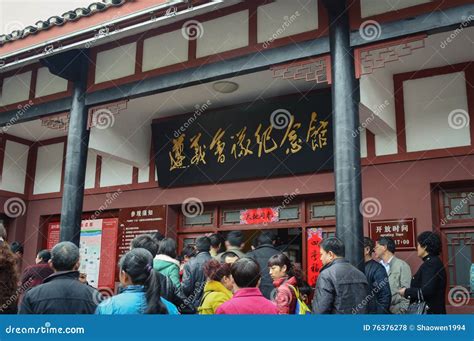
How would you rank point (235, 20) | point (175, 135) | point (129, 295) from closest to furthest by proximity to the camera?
point (129, 295) < point (235, 20) < point (175, 135)

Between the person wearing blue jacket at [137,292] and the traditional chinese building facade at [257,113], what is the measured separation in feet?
7.54

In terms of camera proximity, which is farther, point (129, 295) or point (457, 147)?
point (457, 147)

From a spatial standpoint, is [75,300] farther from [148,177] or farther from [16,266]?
[148,177]

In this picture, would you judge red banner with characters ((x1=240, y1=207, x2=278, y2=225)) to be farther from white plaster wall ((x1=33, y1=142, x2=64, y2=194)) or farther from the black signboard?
white plaster wall ((x1=33, y1=142, x2=64, y2=194))

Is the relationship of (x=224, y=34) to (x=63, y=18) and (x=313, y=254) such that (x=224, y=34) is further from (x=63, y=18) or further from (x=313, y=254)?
(x=313, y=254)

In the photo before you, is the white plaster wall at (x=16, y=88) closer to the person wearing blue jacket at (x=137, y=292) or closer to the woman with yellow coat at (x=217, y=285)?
the woman with yellow coat at (x=217, y=285)

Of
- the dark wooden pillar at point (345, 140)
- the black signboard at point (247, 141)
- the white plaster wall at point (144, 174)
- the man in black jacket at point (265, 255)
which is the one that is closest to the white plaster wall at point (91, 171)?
the white plaster wall at point (144, 174)

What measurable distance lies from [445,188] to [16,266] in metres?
4.76

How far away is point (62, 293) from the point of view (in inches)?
108

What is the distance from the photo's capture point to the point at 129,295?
2.47 meters

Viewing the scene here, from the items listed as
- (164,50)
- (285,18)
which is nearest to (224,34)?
(285,18)

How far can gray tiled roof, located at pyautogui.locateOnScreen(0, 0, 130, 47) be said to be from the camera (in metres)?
5.34

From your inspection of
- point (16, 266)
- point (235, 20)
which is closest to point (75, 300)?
point (16, 266)

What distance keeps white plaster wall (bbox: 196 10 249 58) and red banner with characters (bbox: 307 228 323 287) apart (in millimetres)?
2658
